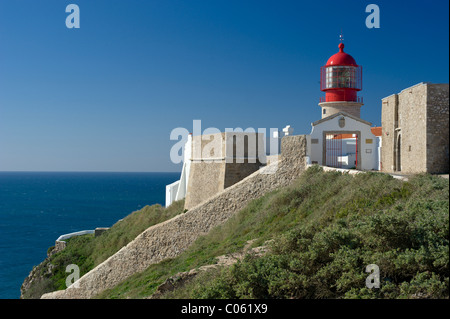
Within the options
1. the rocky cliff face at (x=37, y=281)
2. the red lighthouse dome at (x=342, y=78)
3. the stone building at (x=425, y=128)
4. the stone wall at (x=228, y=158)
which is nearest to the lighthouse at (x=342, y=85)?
the red lighthouse dome at (x=342, y=78)

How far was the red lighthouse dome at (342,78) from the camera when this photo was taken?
2200cm

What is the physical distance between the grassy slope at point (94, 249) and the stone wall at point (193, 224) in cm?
454

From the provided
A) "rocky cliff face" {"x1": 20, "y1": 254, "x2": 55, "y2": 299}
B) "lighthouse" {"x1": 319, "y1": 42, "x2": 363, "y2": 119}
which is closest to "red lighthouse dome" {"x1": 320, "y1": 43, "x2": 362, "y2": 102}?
"lighthouse" {"x1": 319, "y1": 42, "x2": 363, "y2": 119}

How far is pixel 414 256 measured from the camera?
19.3 ft

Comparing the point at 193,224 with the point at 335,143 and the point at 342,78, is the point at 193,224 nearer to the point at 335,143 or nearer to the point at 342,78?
the point at 335,143

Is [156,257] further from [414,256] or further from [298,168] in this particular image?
[414,256]

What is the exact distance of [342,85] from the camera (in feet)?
72.4

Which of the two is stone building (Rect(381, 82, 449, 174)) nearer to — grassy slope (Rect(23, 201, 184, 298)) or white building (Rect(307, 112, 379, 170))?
white building (Rect(307, 112, 379, 170))

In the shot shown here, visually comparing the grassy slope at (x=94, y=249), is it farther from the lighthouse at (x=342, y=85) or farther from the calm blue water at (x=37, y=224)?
the lighthouse at (x=342, y=85)

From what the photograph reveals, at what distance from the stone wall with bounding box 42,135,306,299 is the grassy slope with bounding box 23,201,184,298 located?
4541 mm

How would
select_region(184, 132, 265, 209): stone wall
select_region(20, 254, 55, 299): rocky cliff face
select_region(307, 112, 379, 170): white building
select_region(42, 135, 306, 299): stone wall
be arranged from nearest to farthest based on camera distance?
select_region(42, 135, 306, 299): stone wall < select_region(307, 112, 379, 170): white building < select_region(184, 132, 265, 209): stone wall < select_region(20, 254, 55, 299): rocky cliff face

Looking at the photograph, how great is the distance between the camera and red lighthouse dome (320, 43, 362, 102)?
866 inches
